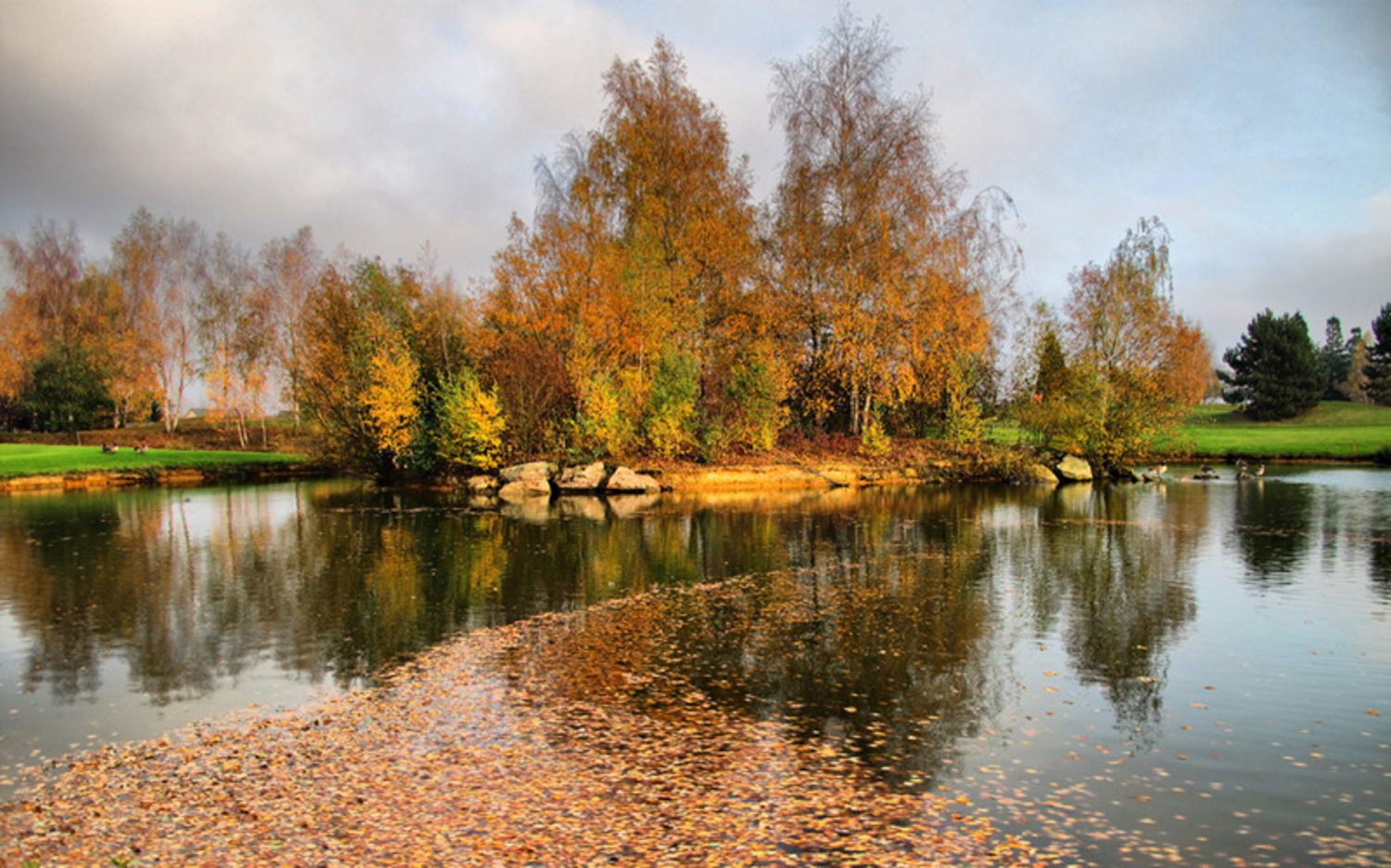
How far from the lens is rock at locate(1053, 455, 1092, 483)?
120 ft

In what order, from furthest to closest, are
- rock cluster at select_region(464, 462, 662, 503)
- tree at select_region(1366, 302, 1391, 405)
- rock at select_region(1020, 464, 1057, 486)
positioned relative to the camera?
tree at select_region(1366, 302, 1391, 405) → rock at select_region(1020, 464, 1057, 486) → rock cluster at select_region(464, 462, 662, 503)

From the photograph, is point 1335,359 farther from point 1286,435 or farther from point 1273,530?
point 1273,530

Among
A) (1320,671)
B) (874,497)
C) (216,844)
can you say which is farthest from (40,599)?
(874,497)

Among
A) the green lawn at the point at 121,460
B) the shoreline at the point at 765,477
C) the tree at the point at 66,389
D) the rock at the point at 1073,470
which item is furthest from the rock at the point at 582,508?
the tree at the point at 66,389

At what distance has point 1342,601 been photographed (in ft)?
40.0

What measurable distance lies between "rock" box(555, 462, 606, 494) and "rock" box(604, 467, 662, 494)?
15.4 inches

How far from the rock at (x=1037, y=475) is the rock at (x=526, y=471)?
2048 centimetres

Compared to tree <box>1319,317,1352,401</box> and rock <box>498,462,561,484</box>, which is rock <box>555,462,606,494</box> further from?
tree <box>1319,317,1352,401</box>

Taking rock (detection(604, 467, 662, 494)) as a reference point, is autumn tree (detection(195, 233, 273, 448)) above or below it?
above

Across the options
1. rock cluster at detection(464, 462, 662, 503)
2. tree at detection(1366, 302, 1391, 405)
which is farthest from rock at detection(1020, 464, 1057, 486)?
tree at detection(1366, 302, 1391, 405)

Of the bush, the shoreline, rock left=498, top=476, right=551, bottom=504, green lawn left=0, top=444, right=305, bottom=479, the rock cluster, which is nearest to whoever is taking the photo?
rock left=498, top=476, right=551, bottom=504

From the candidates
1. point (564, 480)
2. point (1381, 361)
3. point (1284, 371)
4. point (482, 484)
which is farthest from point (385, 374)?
point (1381, 361)

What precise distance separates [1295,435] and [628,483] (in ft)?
155

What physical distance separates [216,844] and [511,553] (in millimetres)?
12535
